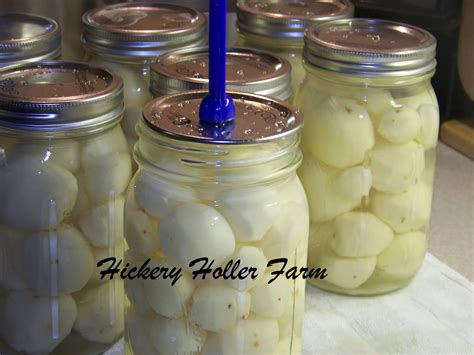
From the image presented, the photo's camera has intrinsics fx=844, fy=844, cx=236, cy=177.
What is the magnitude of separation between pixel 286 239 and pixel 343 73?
0.18 m

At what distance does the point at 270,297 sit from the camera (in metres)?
0.53

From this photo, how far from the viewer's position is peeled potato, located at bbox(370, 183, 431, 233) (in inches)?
26.9

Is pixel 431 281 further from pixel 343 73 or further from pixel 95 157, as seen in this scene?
pixel 95 157

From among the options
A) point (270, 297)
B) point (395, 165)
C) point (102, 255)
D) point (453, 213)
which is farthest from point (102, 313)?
point (453, 213)

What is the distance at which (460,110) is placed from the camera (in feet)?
3.42

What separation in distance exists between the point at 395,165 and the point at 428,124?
0.05 metres

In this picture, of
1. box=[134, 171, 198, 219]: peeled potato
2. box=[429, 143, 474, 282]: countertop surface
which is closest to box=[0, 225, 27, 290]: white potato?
box=[134, 171, 198, 219]: peeled potato

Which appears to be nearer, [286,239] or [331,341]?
[286,239]

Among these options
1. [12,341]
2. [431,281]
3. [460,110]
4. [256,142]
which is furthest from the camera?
[460,110]

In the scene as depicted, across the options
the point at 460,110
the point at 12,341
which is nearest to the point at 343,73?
the point at 12,341

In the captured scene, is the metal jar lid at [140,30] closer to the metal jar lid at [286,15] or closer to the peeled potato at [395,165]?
the metal jar lid at [286,15]

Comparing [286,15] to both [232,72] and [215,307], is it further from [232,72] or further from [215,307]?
[215,307]

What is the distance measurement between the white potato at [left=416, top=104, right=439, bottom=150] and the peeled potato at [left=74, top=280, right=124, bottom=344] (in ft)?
0.88

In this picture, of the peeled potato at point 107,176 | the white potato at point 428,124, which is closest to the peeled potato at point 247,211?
the peeled potato at point 107,176
